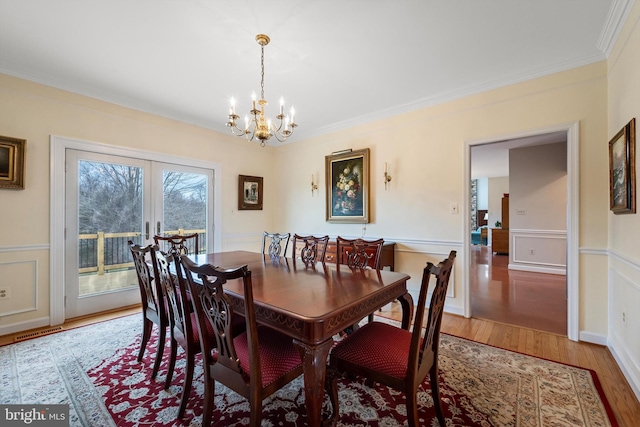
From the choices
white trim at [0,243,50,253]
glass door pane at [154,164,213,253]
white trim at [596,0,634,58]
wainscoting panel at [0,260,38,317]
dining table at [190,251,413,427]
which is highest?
white trim at [596,0,634,58]

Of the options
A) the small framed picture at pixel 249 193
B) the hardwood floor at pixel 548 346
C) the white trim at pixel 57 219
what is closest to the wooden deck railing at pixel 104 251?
the white trim at pixel 57 219

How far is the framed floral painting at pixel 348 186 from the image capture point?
13.1 ft

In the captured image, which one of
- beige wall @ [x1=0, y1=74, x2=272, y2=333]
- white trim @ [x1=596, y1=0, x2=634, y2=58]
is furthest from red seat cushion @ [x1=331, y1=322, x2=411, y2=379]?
beige wall @ [x1=0, y1=74, x2=272, y2=333]

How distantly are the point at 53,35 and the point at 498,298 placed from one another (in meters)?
5.60

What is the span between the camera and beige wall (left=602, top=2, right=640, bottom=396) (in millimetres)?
1815

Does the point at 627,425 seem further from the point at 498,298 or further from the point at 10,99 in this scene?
the point at 10,99

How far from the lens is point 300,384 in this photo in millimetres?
1914

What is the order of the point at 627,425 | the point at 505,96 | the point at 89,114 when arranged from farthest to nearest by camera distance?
1. the point at 89,114
2. the point at 505,96
3. the point at 627,425

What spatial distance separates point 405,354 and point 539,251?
18.4ft

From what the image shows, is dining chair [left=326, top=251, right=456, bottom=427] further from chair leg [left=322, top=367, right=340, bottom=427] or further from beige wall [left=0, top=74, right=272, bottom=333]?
beige wall [left=0, top=74, right=272, bottom=333]

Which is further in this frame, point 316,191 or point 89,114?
point 316,191

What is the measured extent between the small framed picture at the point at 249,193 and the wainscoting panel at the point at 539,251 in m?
5.32

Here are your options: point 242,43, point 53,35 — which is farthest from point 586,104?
point 53,35

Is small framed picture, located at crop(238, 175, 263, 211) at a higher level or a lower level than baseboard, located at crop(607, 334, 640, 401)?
higher
